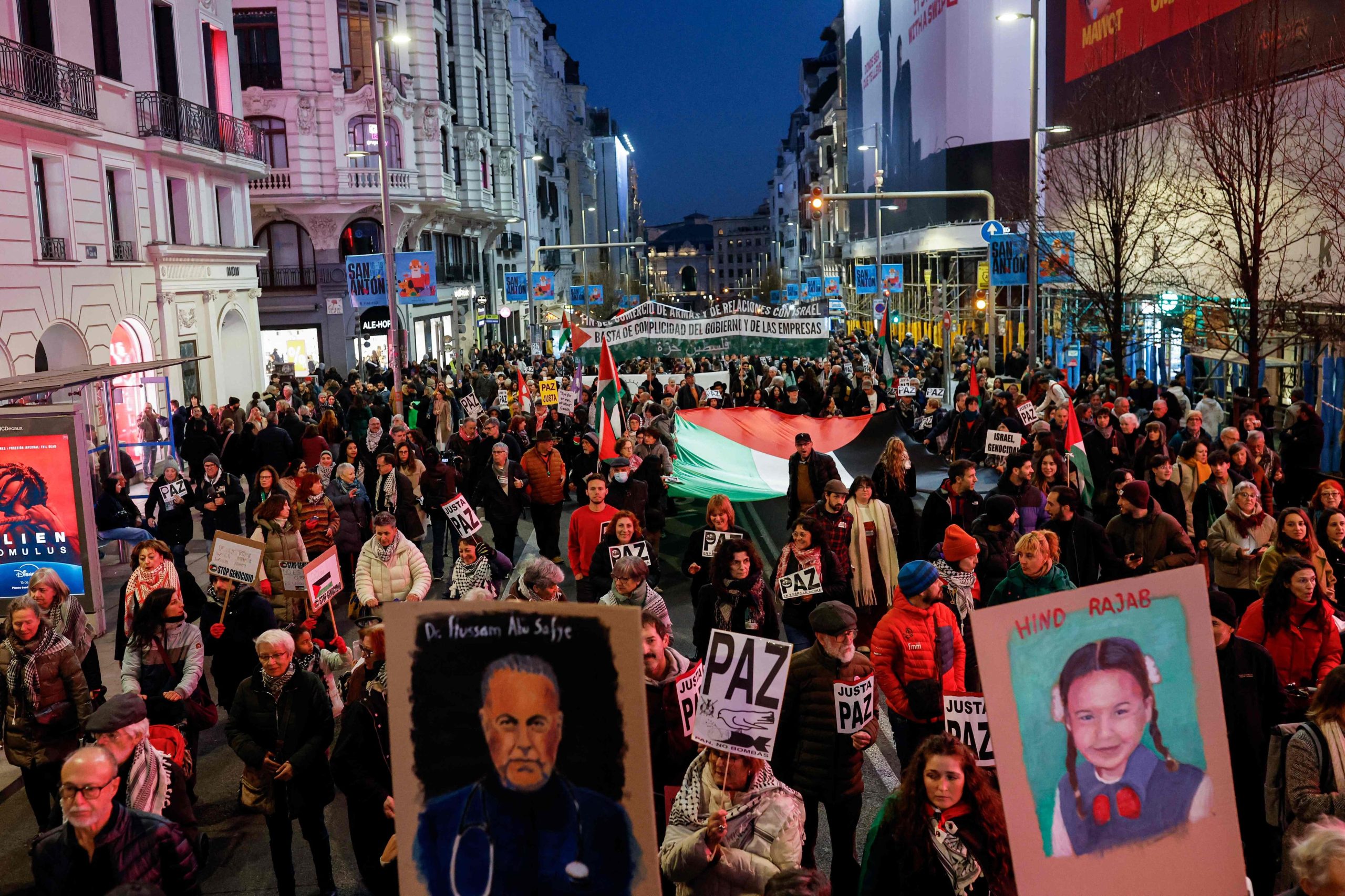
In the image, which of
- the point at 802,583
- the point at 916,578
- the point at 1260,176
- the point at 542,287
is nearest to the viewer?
the point at 916,578

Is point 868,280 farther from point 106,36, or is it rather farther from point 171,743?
point 171,743

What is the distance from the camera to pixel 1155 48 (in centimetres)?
2873

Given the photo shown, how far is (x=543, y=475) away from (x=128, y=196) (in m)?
16.7

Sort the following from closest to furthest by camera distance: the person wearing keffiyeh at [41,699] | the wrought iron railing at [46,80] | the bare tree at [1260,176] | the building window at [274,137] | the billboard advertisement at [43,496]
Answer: the person wearing keffiyeh at [41,699] < the billboard advertisement at [43,496] < the bare tree at [1260,176] < the wrought iron railing at [46,80] < the building window at [274,137]

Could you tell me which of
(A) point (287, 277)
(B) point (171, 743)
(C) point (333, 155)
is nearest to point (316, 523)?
(B) point (171, 743)

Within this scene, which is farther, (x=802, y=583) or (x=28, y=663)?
(x=802, y=583)

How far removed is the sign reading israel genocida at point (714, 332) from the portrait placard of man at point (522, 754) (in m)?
18.7

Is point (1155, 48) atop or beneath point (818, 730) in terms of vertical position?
atop

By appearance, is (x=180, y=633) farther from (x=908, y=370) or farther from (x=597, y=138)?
(x=597, y=138)

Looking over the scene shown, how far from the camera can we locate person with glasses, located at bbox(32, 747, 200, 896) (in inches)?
195

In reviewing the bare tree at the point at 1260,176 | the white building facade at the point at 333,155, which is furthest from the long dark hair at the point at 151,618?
the white building facade at the point at 333,155

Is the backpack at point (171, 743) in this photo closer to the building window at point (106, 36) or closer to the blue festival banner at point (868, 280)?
the building window at point (106, 36)

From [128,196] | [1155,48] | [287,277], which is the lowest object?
[287,277]

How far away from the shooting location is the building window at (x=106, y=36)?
2527cm
